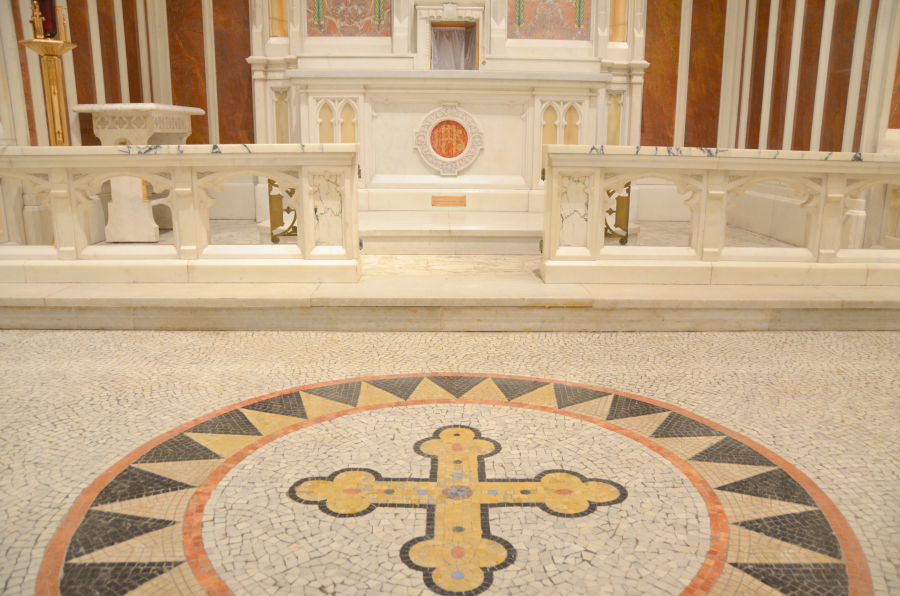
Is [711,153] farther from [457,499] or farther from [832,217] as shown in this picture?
[457,499]

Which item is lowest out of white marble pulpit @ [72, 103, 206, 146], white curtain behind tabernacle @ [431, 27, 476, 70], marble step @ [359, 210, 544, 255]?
marble step @ [359, 210, 544, 255]

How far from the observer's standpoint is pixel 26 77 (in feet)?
22.6

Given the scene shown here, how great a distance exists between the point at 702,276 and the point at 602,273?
71 centimetres

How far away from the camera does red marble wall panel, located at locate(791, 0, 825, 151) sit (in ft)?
24.4

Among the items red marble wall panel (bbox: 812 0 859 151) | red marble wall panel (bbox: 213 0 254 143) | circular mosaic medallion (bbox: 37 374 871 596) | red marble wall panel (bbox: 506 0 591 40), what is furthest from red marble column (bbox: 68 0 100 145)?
red marble wall panel (bbox: 812 0 859 151)

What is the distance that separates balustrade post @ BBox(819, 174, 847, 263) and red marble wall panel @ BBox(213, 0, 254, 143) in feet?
22.6

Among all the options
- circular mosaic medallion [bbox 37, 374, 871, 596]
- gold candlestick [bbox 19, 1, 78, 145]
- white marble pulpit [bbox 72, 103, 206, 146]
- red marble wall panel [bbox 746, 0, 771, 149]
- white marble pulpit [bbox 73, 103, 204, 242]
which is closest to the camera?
circular mosaic medallion [bbox 37, 374, 871, 596]

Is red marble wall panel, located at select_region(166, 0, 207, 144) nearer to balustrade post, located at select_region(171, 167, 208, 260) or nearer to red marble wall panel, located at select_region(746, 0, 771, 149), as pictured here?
balustrade post, located at select_region(171, 167, 208, 260)

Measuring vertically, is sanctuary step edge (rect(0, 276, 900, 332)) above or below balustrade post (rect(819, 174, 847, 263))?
below

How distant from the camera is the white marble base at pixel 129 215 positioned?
7.08 meters

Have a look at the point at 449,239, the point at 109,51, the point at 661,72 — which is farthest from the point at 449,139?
the point at 109,51

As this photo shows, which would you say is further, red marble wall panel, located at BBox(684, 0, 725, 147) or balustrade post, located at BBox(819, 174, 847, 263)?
red marble wall panel, located at BBox(684, 0, 725, 147)

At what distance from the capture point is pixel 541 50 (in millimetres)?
8273

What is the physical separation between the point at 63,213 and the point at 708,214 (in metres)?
4.52
